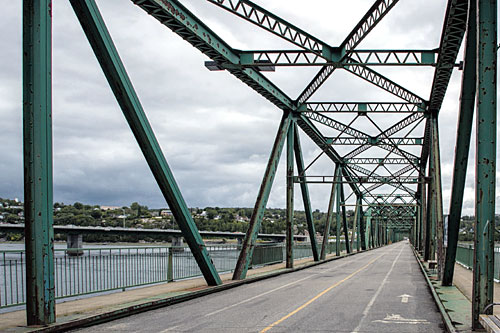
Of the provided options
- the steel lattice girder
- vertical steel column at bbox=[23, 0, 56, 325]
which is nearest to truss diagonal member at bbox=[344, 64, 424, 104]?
the steel lattice girder

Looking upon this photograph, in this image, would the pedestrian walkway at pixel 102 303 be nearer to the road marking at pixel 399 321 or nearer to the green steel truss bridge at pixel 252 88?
the green steel truss bridge at pixel 252 88

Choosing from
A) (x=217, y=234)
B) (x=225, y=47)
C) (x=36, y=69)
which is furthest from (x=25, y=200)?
(x=217, y=234)

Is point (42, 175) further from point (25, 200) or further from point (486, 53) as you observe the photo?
point (486, 53)

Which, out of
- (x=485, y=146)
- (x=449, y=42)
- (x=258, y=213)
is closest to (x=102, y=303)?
(x=485, y=146)

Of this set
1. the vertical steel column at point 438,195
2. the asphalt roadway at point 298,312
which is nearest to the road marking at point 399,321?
the asphalt roadway at point 298,312

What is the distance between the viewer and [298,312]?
1269 centimetres

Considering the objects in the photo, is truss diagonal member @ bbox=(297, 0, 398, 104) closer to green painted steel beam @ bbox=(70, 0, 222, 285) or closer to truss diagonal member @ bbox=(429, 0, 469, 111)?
truss diagonal member @ bbox=(429, 0, 469, 111)

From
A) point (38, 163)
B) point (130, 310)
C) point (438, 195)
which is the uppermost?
point (38, 163)

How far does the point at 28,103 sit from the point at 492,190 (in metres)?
8.58

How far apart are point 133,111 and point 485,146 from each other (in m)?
8.52

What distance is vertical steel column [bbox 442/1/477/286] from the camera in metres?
10.2

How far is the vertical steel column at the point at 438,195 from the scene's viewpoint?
848 inches

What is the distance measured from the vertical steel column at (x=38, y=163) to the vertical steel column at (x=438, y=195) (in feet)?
47.6

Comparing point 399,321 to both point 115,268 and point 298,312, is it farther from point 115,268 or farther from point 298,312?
point 115,268
